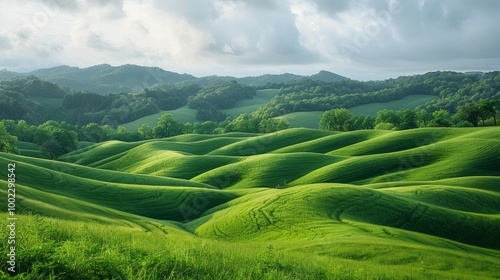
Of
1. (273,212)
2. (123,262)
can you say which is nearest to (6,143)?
(273,212)

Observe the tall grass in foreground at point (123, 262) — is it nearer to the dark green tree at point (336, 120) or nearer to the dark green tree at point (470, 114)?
the dark green tree at point (470, 114)

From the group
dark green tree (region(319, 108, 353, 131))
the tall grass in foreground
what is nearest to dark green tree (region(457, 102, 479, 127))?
dark green tree (region(319, 108, 353, 131))

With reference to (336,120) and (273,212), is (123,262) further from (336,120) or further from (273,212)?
(336,120)

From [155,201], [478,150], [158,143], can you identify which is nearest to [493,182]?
[478,150]

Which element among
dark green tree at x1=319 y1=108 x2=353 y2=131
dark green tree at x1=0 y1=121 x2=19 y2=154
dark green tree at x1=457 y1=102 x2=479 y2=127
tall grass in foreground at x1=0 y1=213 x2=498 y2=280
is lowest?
dark green tree at x1=0 y1=121 x2=19 y2=154

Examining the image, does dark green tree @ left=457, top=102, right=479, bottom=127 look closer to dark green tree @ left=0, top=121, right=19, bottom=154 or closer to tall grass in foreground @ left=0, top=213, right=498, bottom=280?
tall grass in foreground @ left=0, top=213, right=498, bottom=280

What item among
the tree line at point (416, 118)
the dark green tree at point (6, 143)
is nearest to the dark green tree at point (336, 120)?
the tree line at point (416, 118)

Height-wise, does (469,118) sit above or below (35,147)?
above

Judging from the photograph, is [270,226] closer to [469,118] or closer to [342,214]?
[342,214]
